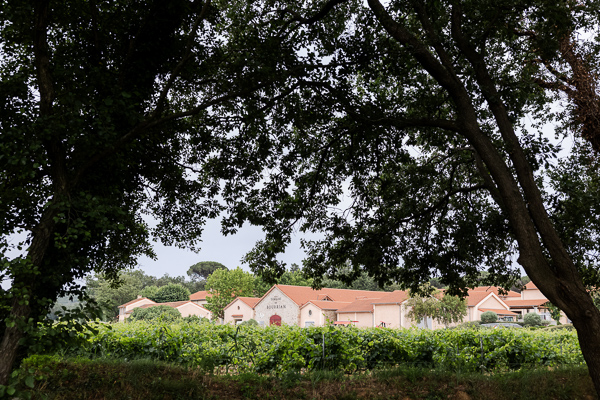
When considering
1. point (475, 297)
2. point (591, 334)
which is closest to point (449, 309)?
point (475, 297)

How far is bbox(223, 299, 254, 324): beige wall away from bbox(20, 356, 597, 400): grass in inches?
1538

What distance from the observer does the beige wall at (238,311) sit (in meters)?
47.7

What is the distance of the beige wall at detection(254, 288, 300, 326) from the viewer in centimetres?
4300

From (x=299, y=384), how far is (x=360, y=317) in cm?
3463

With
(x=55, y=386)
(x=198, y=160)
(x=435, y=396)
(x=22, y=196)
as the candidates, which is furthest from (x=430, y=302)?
(x=22, y=196)

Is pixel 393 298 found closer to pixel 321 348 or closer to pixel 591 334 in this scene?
pixel 321 348

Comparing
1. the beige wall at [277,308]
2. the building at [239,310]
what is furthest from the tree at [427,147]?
the building at [239,310]

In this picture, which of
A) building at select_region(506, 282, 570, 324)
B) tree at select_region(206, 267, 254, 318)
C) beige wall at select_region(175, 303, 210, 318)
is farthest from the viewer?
beige wall at select_region(175, 303, 210, 318)

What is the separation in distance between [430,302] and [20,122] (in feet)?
103

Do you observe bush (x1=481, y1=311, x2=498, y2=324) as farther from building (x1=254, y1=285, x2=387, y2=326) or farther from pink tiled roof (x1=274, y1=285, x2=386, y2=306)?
building (x1=254, y1=285, x2=387, y2=326)

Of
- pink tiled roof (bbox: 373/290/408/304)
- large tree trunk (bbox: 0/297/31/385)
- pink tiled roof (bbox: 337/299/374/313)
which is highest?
pink tiled roof (bbox: 373/290/408/304)

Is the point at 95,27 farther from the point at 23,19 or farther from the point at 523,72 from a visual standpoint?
the point at 523,72

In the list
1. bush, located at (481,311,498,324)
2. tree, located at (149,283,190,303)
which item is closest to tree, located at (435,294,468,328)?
bush, located at (481,311,498,324)

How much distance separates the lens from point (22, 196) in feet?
17.6
